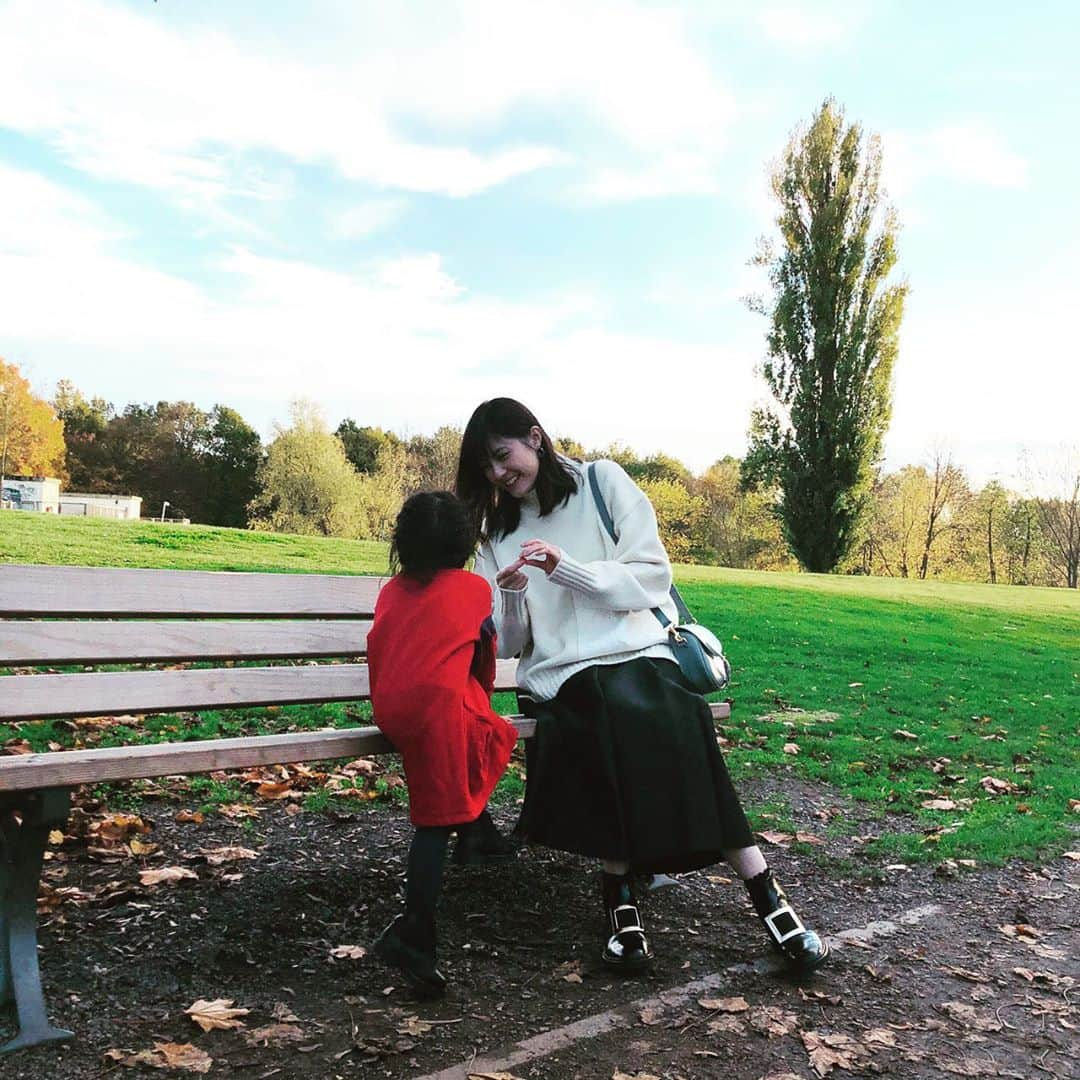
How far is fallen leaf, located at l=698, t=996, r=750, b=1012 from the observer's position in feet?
8.87

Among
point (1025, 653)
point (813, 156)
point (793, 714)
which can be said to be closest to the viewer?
point (793, 714)

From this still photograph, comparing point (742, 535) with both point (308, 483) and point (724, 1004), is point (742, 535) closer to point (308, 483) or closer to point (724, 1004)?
point (308, 483)

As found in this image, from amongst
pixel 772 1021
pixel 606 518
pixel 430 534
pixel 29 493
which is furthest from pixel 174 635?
pixel 29 493

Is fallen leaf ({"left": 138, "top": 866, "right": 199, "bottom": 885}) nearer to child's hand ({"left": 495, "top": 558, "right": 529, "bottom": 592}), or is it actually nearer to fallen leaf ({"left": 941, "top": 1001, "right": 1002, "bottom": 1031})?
child's hand ({"left": 495, "top": 558, "right": 529, "bottom": 592})

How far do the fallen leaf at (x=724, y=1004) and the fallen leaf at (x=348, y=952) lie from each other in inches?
37.1

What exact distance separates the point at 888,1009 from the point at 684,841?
66 cm

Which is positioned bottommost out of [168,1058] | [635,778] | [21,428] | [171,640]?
[168,1058]

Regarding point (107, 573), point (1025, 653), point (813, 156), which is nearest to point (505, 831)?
point (107, 573)

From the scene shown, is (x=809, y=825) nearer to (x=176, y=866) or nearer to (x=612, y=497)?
(x=612, y=497)

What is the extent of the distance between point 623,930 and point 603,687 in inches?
26.5

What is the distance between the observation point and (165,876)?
137 inches

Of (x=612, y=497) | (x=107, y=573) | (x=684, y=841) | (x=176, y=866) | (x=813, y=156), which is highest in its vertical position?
(x=813, y=156)

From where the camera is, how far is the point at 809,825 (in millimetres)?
4633

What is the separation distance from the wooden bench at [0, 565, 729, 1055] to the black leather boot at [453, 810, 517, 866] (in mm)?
516
